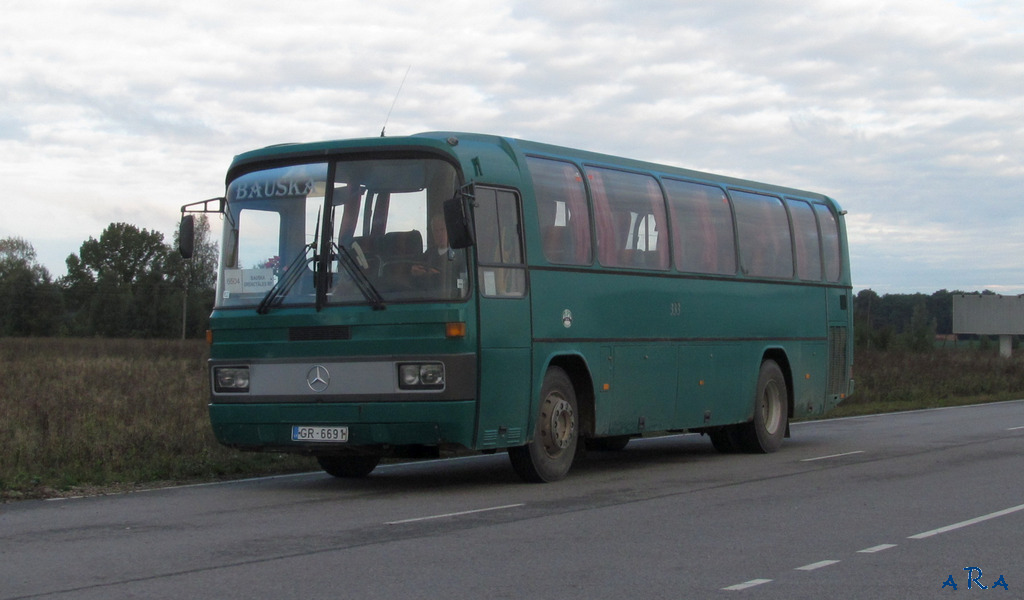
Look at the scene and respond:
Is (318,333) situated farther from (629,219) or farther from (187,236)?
(629,219)

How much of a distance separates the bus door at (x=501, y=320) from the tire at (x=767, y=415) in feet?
18.6

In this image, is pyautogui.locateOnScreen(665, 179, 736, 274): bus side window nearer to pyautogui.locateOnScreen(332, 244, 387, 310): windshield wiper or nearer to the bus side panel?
the bus side panel

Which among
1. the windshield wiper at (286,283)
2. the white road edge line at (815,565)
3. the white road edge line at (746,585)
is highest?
the windshield wiper at (286,283)

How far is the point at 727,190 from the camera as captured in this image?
17.3 meters

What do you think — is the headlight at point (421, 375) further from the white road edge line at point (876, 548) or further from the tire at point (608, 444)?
the tire at point (608, 444)

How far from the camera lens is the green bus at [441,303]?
1194 centimetres

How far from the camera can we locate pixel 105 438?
1599 centimetres

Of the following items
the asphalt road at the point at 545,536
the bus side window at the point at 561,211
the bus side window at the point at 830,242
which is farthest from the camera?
the bus side window at the point at 830,242

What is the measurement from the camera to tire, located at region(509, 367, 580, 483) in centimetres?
1302

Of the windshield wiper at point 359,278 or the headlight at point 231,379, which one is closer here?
the windshield wiper at point 359,278

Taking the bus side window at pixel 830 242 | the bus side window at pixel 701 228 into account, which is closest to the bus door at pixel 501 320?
the bus side window at pixel 701 228

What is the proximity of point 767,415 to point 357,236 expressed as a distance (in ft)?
25.6

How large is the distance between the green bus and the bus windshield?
0.04 ft

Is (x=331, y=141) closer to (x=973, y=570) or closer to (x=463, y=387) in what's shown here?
(x=463, y=387)
